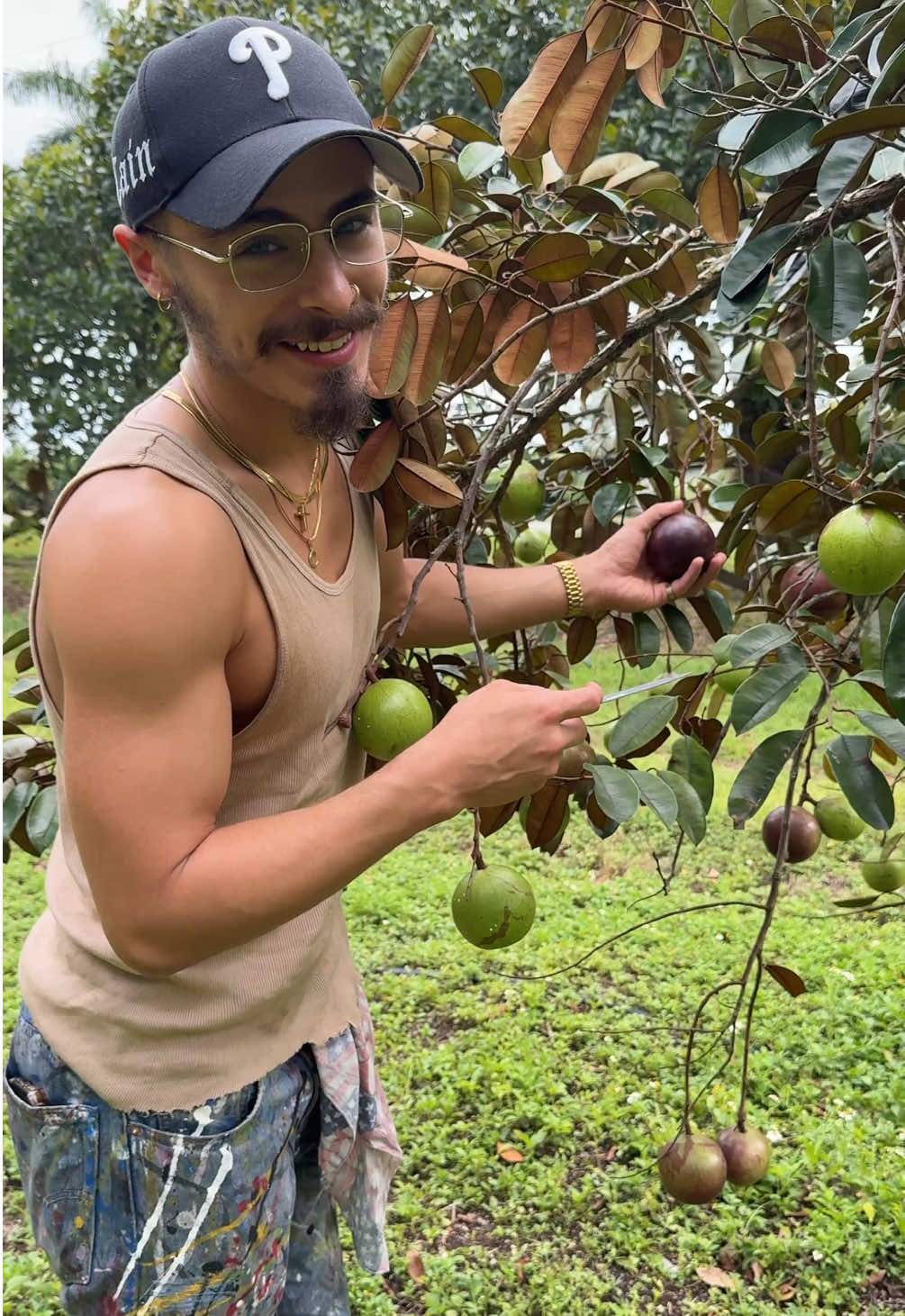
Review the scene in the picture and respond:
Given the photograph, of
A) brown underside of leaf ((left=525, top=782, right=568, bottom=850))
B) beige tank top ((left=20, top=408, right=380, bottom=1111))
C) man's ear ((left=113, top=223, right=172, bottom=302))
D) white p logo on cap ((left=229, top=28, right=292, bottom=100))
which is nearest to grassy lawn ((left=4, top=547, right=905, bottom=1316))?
brown underside of leaf ((left=525, top=782, right=568, bottom=850))

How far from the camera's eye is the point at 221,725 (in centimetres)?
103

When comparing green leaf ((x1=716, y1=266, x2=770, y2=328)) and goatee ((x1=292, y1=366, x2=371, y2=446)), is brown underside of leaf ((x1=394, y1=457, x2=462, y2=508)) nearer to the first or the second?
goatee ((x1=292, y1=366, x2=371, y2=446))

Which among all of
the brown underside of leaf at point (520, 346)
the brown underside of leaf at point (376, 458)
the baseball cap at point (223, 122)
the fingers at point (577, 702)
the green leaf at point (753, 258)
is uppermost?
the baseball cap at point (223, 122)

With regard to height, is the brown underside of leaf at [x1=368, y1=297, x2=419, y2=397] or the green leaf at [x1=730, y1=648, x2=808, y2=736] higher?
the brown underside of leaf at [x1=368, y1=297, x2=419, y2=397]

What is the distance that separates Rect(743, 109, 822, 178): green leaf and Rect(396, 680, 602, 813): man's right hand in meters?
0.54

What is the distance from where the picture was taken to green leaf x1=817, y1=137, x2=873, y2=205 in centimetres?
97

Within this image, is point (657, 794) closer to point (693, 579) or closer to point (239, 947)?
point (693, 579)

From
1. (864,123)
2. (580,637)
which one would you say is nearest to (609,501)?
(580,637)

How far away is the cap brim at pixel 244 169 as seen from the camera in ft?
3.23

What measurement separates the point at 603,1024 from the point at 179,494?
2.34m

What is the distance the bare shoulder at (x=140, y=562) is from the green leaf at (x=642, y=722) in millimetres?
604

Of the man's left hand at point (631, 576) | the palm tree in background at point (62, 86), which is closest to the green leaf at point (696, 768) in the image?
the man's left hand at point (631, 576)

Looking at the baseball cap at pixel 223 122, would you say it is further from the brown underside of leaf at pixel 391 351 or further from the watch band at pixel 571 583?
the watch band at pixel 571 583

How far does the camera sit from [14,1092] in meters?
1.30
